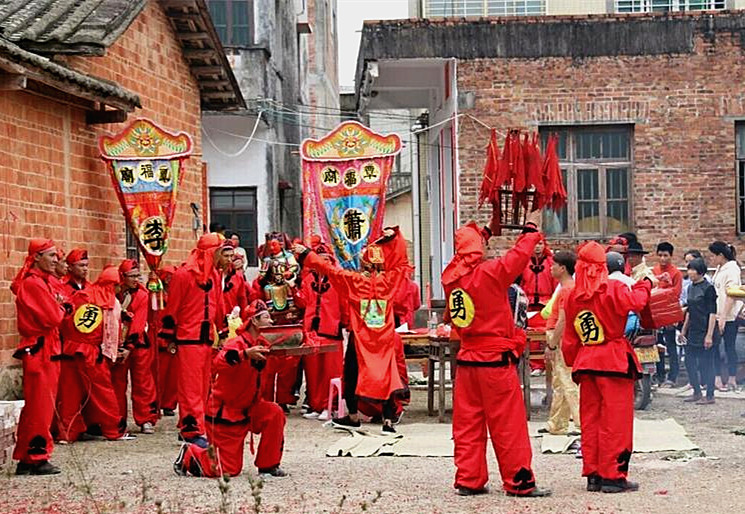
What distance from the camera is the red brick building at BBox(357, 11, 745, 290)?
2030 cm

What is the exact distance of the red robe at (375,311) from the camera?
13125 mm

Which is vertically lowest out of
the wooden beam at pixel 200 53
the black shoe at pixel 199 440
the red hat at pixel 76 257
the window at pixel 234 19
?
the black shoe at pixel 199 440

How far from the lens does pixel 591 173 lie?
810 inches

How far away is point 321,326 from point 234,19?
12.4 meters

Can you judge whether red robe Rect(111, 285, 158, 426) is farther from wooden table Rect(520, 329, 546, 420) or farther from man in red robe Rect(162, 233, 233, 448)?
wooden table Rect(520, 329, 546, 420)

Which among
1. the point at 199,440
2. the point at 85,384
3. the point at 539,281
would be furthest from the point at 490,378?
the point at 539,281

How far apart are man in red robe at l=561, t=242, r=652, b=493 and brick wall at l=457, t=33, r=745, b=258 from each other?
35.6ft

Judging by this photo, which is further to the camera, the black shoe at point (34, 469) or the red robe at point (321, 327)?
the red robe at point (321, 327)

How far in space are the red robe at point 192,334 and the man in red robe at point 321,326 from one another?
244 cm

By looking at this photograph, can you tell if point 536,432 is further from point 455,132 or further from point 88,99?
point 455,132

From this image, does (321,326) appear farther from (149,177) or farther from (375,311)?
(149,177)

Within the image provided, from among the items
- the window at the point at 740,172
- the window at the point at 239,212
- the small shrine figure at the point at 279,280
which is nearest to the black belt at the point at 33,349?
the small shrine figure at the point at 279,280

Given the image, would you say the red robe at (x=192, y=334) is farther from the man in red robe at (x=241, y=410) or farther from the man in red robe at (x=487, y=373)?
the man in red robe at (x=487, y=373)

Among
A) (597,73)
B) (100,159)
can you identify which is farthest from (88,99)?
(597,73)
